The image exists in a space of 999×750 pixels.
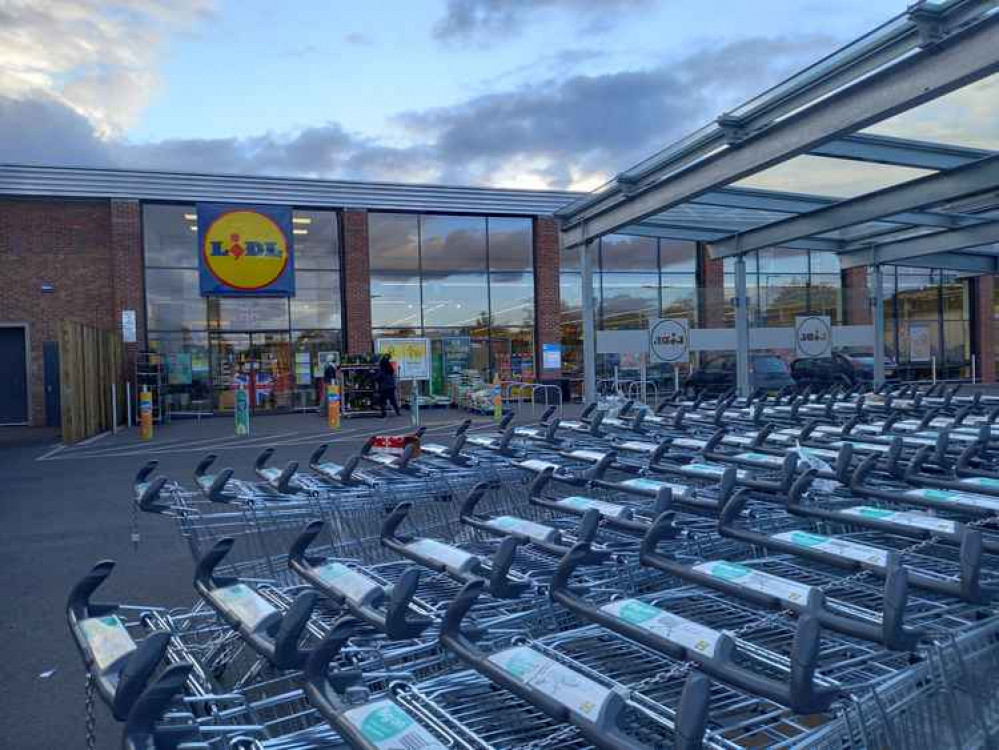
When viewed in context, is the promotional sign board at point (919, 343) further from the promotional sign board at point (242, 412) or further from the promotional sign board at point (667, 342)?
the promotional sign board at point (242, 412)

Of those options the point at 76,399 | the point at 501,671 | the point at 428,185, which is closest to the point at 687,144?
the point at 501,671

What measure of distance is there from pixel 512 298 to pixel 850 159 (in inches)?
626

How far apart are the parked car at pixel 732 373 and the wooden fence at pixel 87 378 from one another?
47.1 ft

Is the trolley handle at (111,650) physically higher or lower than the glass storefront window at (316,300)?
lower

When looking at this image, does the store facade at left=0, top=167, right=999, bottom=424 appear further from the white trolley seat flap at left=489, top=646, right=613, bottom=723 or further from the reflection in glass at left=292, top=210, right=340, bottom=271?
the white trolley seat flap at left=489, top=646, right=613, bottom=723

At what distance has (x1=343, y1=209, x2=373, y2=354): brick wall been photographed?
23.5 m

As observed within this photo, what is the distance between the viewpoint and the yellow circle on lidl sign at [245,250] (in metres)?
21.3

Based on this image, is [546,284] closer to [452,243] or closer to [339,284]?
[452,243]

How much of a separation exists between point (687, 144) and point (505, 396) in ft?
46.7

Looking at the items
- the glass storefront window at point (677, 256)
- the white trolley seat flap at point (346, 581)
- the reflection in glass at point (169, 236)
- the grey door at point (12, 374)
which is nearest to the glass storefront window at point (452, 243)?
the glass storefront window at point (677, 256)

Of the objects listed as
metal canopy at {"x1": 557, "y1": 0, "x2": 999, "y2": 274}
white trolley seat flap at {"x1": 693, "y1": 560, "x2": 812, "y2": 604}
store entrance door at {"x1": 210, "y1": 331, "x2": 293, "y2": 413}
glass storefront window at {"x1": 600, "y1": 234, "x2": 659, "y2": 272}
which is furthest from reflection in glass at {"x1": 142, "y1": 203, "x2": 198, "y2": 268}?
white trolley seat flap at {"x1": 693, "y1": 560, "x2": 812, "y2": 604}

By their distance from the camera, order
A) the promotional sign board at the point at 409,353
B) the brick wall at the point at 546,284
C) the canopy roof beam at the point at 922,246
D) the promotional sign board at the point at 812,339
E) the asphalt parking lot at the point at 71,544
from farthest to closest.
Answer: the brick wall at the point at 546,284
the promotional sign board at the point at 409,353
the promotional sign board at the point at 812,339
the canopy roof beam at the point at 922,246
the asphalt parking lot at the point at 71,544

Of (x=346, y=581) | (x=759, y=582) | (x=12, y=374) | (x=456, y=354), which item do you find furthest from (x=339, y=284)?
(x=759, y=582)

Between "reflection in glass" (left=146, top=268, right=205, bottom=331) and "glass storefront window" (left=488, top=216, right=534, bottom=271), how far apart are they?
841cm
